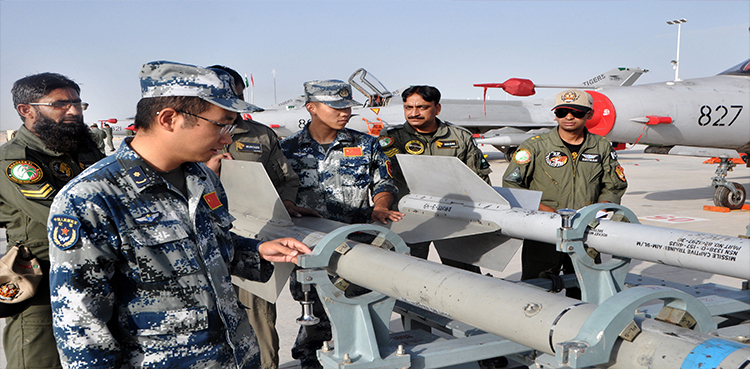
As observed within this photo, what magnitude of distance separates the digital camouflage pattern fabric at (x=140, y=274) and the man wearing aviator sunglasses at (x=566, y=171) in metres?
2.59

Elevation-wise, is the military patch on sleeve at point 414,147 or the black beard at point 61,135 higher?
the black beard at point 61,135

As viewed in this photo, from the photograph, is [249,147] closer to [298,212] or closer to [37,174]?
[298,212]

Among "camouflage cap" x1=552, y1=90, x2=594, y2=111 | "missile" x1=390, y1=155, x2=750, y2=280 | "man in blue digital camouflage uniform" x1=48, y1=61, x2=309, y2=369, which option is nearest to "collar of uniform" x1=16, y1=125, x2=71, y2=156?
"man in blue digital camouflage uniform" x1=48, y1=61, x2=309, y2=369

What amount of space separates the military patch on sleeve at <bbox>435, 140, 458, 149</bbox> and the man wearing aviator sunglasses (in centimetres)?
56

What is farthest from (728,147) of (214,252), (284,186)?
(214,252)

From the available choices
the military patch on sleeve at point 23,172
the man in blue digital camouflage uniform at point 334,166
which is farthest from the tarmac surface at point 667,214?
the military patch on sleeve at point 23,172

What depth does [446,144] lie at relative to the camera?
173 inches

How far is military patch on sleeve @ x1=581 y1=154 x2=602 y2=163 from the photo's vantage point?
389 cm

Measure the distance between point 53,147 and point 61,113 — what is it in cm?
21

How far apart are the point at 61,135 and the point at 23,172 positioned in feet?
1.00

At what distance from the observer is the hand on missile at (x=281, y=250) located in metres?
2.06

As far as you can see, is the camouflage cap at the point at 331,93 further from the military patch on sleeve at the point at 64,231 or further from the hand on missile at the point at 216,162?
the military patch on sleeve at the point at 64,231

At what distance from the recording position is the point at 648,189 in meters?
12.2

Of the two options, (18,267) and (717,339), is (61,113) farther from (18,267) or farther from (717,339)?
(717,339)
